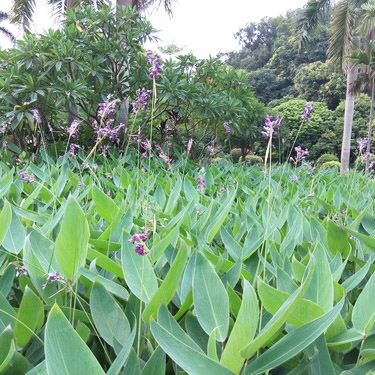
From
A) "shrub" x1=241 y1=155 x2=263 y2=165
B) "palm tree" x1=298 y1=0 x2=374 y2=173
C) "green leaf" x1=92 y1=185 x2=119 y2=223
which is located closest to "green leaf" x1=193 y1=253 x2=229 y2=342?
"green leaf" x1=92 y1=185 x2=119 y2=223

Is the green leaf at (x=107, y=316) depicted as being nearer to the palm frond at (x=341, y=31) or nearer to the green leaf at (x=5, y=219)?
the green leaf at (x=5, y=219)

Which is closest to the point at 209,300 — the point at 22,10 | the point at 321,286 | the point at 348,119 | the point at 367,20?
the point at 321,286

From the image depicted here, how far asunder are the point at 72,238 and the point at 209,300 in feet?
0.71

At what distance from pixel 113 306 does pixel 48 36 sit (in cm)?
364

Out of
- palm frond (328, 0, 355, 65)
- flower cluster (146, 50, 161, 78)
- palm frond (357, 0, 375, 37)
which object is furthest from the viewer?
palm frond (357, 0, 375, 37)

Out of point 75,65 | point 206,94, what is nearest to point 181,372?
point 75,65

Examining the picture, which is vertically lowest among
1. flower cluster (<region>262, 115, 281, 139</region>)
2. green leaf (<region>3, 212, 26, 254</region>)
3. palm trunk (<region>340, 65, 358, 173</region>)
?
Answer: green leaf (<region>3, 212, 26, 254</region>)

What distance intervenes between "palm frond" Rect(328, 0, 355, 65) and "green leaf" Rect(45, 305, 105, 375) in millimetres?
16277

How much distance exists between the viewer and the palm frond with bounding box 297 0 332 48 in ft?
50.8

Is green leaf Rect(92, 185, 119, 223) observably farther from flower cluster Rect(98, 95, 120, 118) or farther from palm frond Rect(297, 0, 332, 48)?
palm frond Rect(297, 0, 332, 48)

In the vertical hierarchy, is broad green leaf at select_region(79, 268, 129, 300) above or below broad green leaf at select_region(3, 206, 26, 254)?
below

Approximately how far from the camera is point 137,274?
0.67 metres

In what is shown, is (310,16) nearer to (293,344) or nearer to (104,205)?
(104,205)

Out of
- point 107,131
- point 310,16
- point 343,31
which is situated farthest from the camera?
point 310,16
